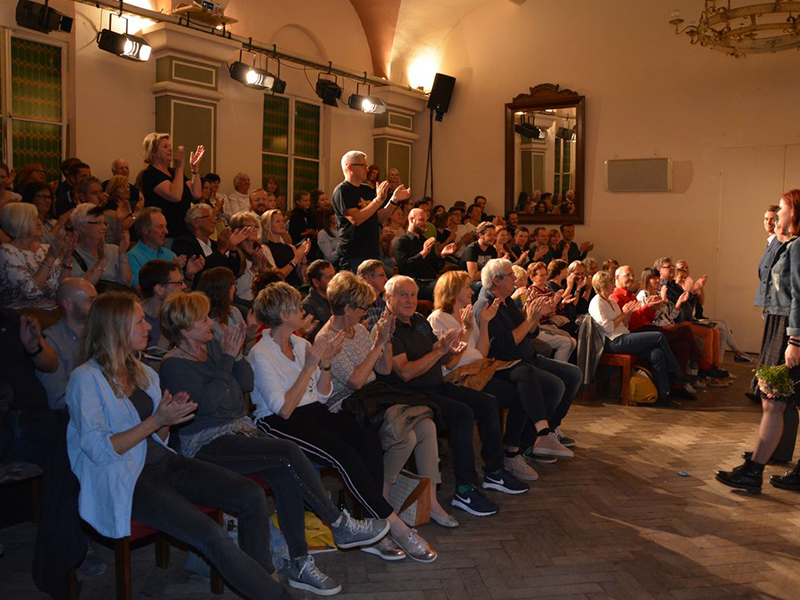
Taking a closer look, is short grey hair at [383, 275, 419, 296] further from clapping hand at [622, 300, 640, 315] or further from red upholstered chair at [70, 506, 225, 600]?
clapping hand at [622, 300, 640, 315]

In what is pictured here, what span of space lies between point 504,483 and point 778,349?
1726 mm

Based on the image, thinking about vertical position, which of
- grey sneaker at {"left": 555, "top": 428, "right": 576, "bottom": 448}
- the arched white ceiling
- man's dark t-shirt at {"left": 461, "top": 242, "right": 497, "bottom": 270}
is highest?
the arched white ceiling

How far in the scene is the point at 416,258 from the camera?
23.6 feet

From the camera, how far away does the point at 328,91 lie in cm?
999

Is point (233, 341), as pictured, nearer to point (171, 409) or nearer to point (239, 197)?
point (171, 409)

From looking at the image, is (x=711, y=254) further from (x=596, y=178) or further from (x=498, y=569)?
(x=498, y=569)

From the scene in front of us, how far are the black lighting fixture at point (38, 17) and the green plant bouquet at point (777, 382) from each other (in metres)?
6.64

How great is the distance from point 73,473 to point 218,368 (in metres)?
0.70

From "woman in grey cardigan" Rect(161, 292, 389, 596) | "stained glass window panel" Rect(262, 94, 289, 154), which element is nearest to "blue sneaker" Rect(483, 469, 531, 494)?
"woman in grey cardigan" Rect(161, 292, 389, 596)

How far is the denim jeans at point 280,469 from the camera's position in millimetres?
3023

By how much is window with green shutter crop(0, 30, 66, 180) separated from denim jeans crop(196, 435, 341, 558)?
217 inches

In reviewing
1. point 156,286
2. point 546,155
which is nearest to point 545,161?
point 546,155

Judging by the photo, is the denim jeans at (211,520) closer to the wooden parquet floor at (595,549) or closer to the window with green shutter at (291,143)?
the wooden parquet floor at (595,549)

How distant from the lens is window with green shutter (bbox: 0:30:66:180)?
7184 mm
